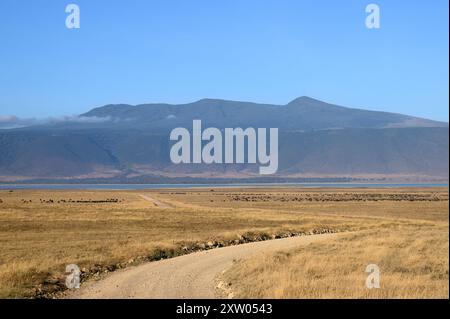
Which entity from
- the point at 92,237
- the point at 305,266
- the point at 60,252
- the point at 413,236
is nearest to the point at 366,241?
the point at 413,236

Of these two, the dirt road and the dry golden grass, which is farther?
the dirt road

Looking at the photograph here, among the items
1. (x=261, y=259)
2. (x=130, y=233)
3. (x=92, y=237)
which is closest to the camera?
(x=261, y=259)

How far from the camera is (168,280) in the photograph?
56.0ft

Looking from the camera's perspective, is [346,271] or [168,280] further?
[346,271]

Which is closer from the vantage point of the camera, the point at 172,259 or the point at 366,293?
the point at 366,293

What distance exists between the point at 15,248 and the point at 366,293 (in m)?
17.6

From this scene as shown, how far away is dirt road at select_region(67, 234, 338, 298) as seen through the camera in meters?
15.1

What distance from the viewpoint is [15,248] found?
27.2m

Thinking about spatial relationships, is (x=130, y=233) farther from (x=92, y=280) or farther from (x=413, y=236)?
(x=92, y=280)

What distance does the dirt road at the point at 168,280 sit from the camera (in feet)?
49.4

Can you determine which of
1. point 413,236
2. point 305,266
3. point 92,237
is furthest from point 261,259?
point 92,237

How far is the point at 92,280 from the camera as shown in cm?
1786

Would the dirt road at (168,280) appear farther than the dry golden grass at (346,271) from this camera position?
Yes
